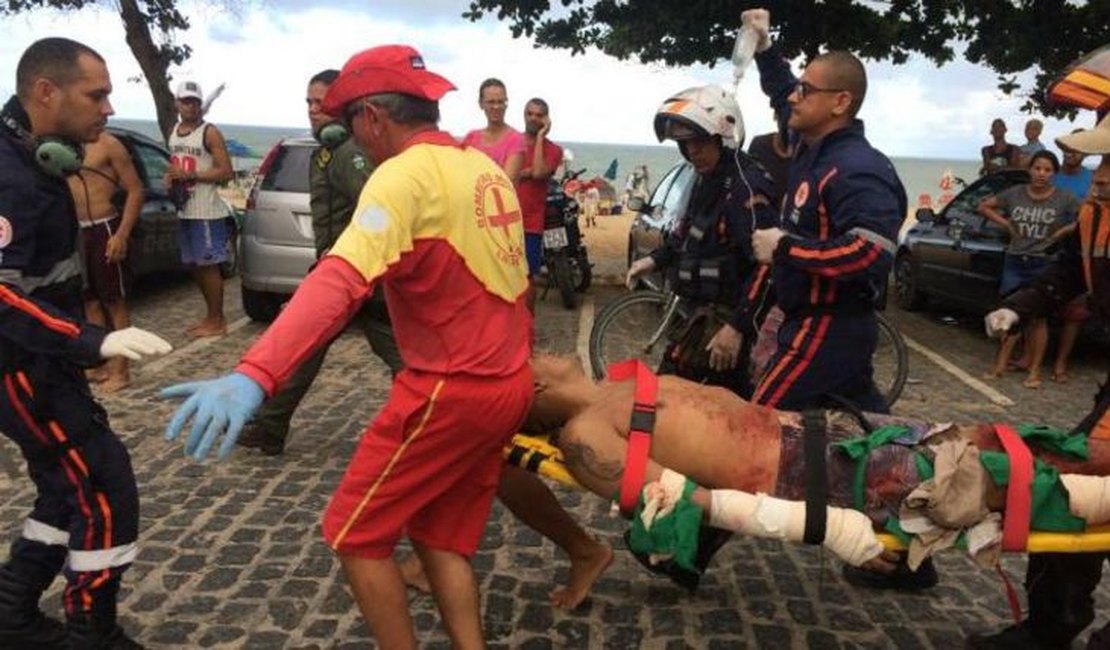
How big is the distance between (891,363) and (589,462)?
4786 millimetres

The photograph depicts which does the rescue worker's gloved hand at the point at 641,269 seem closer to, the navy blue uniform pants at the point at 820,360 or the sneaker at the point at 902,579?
the navy blue uniform pants at the point at 820,360

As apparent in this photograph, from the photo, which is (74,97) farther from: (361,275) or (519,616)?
(519,616)

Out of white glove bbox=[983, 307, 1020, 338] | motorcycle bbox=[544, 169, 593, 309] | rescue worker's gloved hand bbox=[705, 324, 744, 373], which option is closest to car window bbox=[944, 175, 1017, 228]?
motorcycle bbox=[544, 169, 593, 309]

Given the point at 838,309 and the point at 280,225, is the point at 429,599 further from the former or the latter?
the point at 280,225

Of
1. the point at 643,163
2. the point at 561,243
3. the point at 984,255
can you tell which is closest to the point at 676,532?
the point at 984,255

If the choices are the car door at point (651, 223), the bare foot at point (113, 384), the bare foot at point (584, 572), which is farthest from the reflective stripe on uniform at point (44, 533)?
the car door at point (651, 223)

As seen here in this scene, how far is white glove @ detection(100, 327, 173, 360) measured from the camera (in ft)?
7.78

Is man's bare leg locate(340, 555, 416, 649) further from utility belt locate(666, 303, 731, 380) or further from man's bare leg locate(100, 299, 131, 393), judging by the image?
man's bare leg locate(100, 299, 131, 393)

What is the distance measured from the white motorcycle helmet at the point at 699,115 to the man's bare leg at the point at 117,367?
410 centimetres

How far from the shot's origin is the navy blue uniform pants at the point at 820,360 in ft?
10.9

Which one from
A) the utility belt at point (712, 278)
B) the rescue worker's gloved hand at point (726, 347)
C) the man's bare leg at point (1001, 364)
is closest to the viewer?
the rescue worker's gloved hand at point (726, 347)

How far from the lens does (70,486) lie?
285cm

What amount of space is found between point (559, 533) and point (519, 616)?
0.36 m

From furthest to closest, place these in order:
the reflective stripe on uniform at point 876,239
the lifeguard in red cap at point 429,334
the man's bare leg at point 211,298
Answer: the man's bare leg at point 211,298
the reflective stripe on uniform at point 876,239
the lifeguard in red cap at point 429,334
